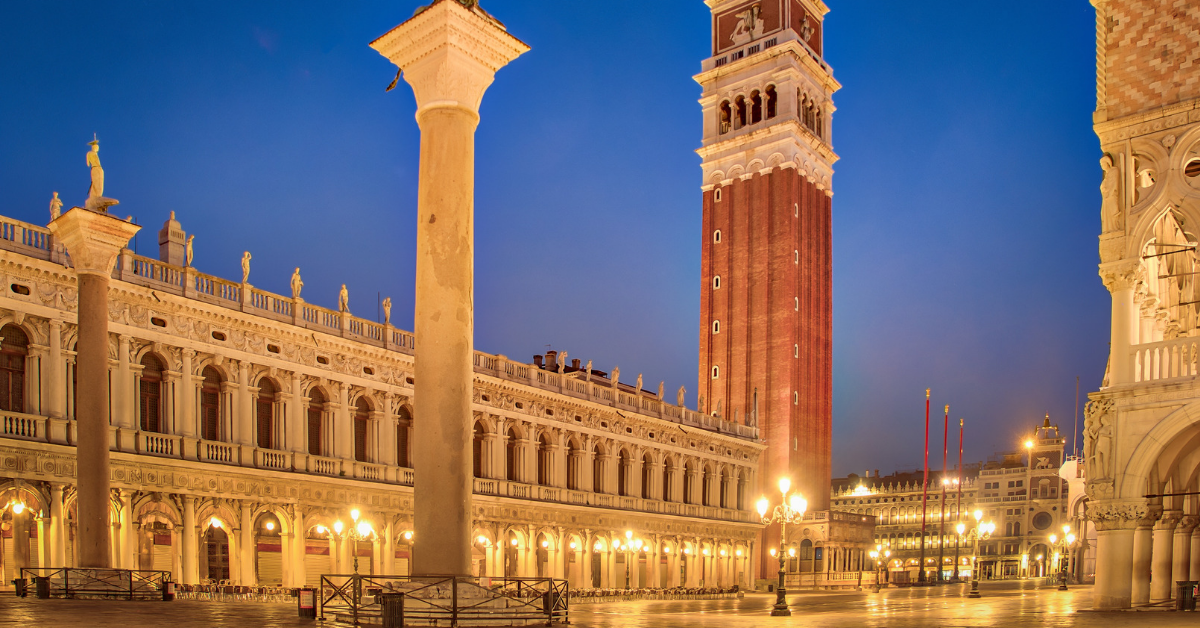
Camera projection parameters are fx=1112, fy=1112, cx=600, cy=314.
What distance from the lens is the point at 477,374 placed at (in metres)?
42.3

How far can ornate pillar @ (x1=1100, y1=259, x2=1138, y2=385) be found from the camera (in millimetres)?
19641

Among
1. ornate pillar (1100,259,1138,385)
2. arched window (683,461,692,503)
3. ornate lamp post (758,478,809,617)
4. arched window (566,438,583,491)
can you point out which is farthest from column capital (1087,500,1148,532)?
arched window (683,461,692,503)

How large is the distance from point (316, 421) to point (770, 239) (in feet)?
124

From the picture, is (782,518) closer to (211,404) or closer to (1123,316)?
(1123,316)

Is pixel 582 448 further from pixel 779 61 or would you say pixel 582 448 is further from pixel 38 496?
pixel 779 61

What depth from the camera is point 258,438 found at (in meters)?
35.3

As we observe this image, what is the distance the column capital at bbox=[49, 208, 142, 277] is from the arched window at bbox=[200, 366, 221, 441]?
13.0 metres

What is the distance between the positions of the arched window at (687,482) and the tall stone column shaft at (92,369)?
39.3m

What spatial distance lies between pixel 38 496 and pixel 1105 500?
24.1 m

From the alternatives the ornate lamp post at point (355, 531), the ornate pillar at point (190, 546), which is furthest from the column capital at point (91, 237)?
the ornate lamp post at point (355, 531)

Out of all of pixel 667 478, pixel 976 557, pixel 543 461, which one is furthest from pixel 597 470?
pixel 976 557

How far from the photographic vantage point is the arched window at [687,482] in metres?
57.1

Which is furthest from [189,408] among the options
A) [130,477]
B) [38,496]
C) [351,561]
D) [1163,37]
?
[1163,37]

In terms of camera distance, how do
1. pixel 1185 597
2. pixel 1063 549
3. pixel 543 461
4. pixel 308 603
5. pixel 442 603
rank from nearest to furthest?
pixel 442 603 < pixel 308 603 < pixel 1185 597 < pixel 543 461 < pixel 1063 549
